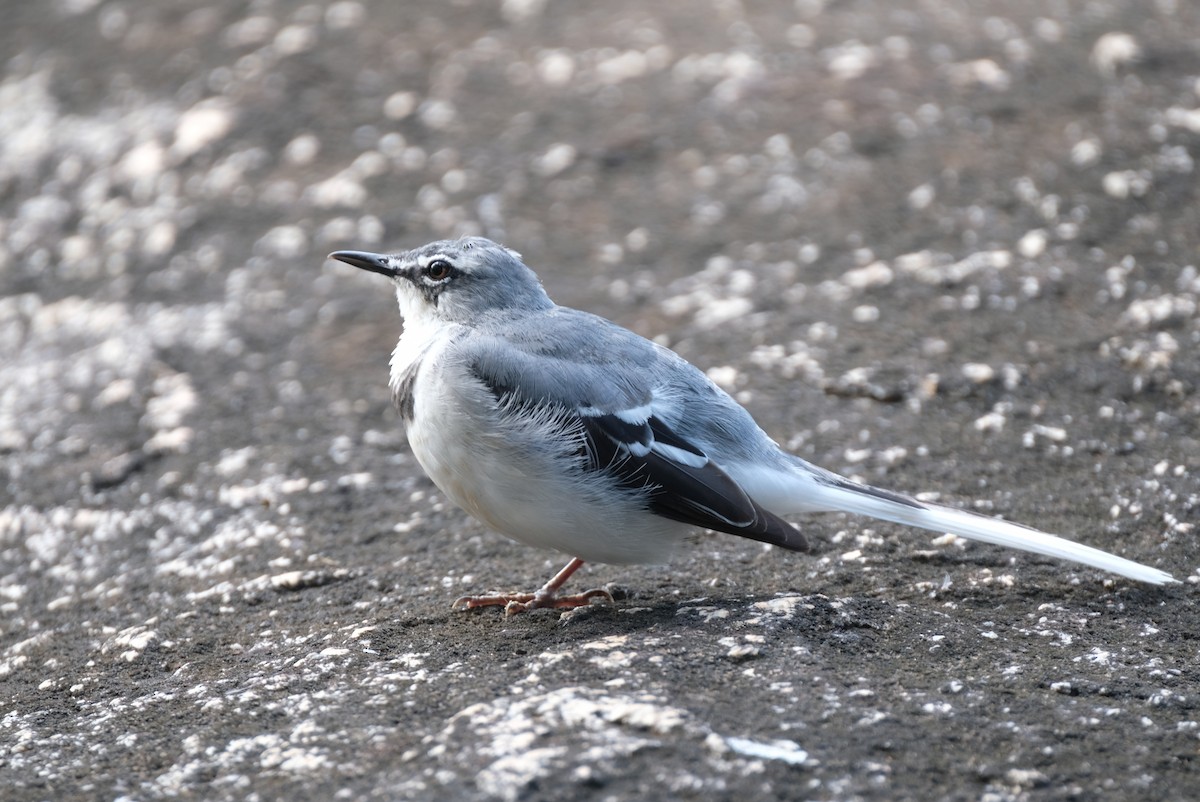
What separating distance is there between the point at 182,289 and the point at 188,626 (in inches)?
127

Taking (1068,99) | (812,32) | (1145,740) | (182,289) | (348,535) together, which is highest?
(812,32)

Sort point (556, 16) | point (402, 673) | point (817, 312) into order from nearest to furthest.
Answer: point (402, 673)
point (817, 312)
point (556, 16)

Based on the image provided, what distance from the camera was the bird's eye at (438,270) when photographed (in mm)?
4707

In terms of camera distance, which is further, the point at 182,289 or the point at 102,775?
the point at 182,289

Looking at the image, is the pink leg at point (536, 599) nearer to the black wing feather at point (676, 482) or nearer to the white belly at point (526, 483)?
the white belly at point (526, 483)

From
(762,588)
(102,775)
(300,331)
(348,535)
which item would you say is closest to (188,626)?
(348,535)

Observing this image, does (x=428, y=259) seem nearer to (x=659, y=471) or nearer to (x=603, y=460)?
(x=603, y=460)

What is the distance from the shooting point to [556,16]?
29.7ft

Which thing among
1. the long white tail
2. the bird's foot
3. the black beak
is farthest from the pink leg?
the black beak

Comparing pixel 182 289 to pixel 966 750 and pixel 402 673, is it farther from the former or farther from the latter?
pixel 966 750

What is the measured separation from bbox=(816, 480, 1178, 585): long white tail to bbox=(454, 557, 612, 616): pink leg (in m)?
0.89

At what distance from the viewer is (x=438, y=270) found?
15.5 ft

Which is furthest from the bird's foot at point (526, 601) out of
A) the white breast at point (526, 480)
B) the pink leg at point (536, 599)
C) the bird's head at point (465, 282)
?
the bird's head at point (465, 282)

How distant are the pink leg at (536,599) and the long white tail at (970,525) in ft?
2.93
